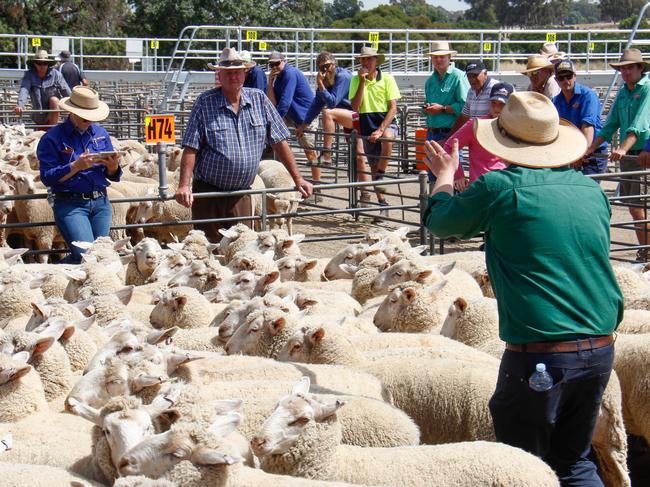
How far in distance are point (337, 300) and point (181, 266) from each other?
4.96 ft

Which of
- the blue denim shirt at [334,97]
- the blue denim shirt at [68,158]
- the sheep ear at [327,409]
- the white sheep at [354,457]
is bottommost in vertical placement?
the white sheep at [354,457]

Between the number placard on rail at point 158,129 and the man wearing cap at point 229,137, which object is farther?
the number placard on rail at point 158,129

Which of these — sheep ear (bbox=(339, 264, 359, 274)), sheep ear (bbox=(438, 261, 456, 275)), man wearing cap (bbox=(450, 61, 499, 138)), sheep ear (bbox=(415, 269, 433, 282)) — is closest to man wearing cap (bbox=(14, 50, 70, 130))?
man wearing cap (bbox=(450, 61, 499, 138))

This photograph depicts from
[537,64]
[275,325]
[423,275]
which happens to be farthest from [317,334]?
[537,64]

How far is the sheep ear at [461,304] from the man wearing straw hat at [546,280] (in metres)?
1.68

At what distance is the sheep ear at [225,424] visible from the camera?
10.5 feet

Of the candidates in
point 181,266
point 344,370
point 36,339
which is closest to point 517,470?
point 344,370

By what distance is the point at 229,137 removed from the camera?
7.20 meters

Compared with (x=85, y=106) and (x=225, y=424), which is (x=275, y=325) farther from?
(x=85, y=106)

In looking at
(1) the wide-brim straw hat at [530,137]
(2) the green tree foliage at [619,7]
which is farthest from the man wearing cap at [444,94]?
(2) the green tree foliage at [619,7]

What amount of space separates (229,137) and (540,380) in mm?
4344

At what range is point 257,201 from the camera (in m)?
10.0

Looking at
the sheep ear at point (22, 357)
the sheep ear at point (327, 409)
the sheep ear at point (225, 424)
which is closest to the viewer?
the sheep ear at point (225, 424)

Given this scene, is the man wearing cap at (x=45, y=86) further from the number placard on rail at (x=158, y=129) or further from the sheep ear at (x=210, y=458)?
the sheep ear at (x=210, y=458)
